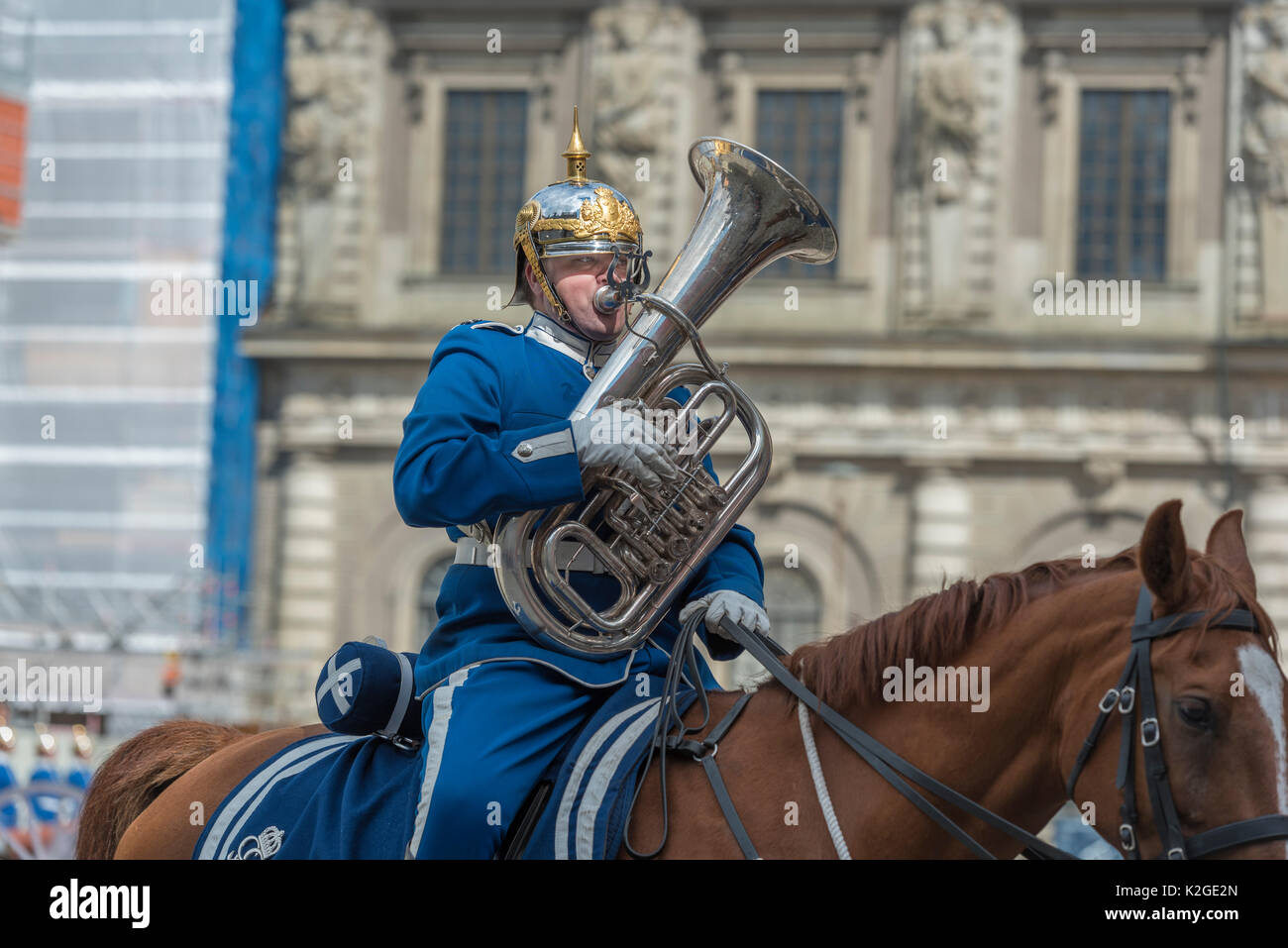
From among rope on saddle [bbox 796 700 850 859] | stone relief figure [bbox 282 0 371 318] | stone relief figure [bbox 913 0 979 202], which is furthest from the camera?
stone relief figure [bbox 282 0 371 318]

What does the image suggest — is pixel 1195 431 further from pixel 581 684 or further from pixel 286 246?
pixel 581 684

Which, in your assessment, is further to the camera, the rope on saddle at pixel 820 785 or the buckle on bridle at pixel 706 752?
the buckle on bridle at pixel 706 752

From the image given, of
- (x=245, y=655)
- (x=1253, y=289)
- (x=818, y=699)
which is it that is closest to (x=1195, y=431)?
(x=1253, y=289)

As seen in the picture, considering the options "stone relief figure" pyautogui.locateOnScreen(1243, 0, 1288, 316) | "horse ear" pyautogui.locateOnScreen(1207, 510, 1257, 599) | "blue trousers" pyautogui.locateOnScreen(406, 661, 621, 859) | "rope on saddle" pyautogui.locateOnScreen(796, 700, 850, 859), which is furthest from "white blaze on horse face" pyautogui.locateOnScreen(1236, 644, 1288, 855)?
"stone relief figure" pyautogui.locateOnScreen(1243, 0, 1288, 316)

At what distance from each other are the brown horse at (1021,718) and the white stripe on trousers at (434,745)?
43 centimetres

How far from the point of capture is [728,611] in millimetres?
3670

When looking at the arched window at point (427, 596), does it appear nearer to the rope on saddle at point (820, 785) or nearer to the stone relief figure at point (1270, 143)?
the stone relief figure at point (1270, 143)

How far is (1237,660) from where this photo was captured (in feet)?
9.27

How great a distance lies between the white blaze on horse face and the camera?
276cm

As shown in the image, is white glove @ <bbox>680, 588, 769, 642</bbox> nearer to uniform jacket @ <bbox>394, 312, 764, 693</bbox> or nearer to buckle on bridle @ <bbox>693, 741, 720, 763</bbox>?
uniform jacket @ <bbox>394, 312, 764, 693</bbox>

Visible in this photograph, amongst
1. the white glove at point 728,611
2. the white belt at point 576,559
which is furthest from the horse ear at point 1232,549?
the white belt at point 576,559

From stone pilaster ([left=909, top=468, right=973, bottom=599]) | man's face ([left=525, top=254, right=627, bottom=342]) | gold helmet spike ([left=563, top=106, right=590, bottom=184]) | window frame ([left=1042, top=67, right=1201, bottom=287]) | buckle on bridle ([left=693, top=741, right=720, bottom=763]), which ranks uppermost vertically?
window frame ([left=1042, top=67, right=1201, bottom=287])

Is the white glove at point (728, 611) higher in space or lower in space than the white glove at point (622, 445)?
lower

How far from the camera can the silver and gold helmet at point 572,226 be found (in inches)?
147
